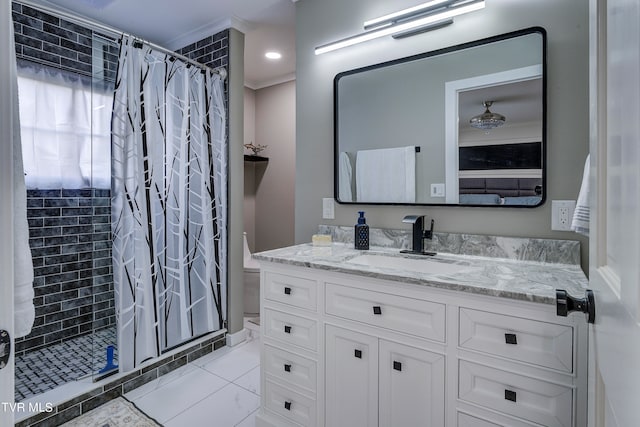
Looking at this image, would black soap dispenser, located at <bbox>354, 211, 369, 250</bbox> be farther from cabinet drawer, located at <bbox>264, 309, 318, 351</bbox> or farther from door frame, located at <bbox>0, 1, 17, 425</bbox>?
door frame, located at <bbox>0, 1, 17, 425</bbox>

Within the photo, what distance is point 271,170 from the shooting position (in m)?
3.76

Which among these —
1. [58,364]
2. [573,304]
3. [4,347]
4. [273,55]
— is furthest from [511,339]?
[273,55]

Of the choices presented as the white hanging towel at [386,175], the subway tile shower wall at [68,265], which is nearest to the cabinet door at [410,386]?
the white hanging towel at [386,175]

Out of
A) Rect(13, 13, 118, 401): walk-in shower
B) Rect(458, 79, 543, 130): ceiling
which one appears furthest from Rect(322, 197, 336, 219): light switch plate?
Rect(13, 13, 118, 401): walk-in shower

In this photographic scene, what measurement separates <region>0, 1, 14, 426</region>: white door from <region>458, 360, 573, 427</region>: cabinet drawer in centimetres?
117

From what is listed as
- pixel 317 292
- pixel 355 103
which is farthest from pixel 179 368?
pixel 355 103

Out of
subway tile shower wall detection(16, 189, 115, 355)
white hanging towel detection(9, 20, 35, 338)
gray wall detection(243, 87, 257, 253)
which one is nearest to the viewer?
white hanging towel detection(9, 20, 35, 338)

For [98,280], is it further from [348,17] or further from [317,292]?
[348,17]

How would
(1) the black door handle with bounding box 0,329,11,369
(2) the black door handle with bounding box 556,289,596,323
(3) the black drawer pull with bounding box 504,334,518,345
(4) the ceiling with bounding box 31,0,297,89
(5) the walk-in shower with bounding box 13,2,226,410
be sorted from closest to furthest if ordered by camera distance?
(1) the black door handle with bounding box 0,329,11,369, (2) the black door handle with bounding box 556,289,596,323, (3) the black drawer pull with bounding box 504,334,518,345, (5) the walk-in shower with bounding box 13,2,226,410, (4) the ceiling with bounding box 31,0,297,89

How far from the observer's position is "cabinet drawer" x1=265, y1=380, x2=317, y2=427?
148 cm

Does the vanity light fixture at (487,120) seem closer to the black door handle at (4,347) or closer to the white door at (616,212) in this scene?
the white door at (616,212)

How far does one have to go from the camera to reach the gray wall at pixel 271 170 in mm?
3615

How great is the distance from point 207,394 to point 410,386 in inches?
52.6

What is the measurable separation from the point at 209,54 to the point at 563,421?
119 inches
